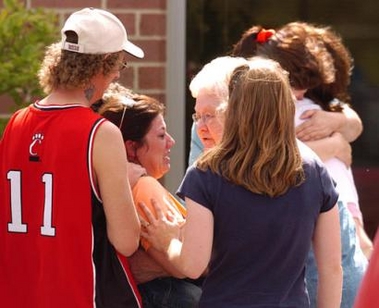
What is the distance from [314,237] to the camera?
3.99m

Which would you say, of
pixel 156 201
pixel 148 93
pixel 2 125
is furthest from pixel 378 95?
pixel 156 201

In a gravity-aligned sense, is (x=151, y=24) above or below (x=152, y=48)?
above

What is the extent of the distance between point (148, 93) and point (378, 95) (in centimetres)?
125

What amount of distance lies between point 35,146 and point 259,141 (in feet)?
2.36

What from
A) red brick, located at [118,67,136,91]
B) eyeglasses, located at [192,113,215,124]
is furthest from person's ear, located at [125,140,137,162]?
red brick, located at [118,67,136,91]

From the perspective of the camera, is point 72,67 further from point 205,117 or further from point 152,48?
point 152,48

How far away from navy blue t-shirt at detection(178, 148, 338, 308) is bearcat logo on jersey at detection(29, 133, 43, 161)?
0.49 m

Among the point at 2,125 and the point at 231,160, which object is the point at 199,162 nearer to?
the point at 231,160

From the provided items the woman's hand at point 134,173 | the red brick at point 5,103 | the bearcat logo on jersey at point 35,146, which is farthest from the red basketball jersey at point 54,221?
the red brick at point 5,103

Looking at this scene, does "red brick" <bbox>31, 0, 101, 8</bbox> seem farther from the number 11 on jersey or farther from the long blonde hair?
the long blonde hair

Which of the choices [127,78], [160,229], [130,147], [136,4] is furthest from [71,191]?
[136,4]

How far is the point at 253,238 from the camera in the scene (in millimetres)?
3809

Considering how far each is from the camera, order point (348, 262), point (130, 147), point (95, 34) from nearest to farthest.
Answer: point (95, 34)
point (130, 147)
point (348, 262)

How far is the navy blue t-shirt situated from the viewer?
12.5 ft
